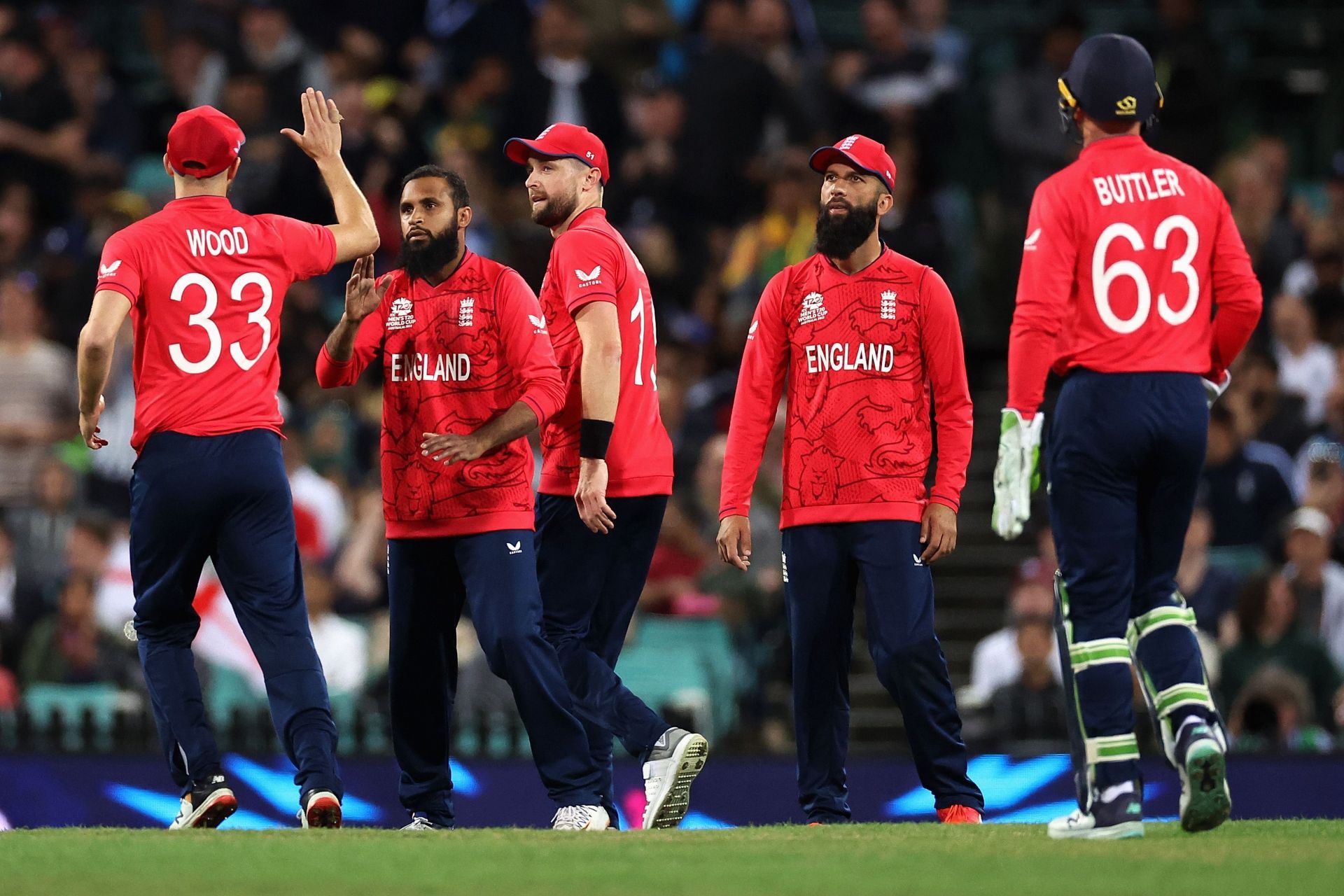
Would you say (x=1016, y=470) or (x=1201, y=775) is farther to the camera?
(x=1016, y=470)

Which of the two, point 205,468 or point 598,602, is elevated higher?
point 205,468

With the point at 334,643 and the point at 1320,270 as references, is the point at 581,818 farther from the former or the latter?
the point at 1320,270

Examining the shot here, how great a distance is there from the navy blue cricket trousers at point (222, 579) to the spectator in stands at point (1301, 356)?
28.3 ft

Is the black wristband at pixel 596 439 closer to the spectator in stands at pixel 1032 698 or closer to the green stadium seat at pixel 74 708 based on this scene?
the spectator in stands at pixel 1032 698

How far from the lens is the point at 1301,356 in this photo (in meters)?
14.6

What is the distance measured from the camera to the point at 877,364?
28.0 ft

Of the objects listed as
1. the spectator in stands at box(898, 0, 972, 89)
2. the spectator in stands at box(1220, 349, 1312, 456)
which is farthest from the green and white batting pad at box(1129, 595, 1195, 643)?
the spectator in stands at box(898, 0, 972, 89)

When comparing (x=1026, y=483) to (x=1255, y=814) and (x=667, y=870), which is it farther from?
(x=1255, y=814)

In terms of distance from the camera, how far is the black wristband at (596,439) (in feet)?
27.1

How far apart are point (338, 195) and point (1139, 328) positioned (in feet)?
10.5

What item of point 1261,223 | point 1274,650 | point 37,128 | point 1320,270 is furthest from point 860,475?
point 37,128

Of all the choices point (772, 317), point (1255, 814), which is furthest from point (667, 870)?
point (1255, 814)

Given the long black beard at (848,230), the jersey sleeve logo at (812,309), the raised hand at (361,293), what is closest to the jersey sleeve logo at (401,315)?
the raised hand at (361,293)

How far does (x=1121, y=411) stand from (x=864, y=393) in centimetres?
164
